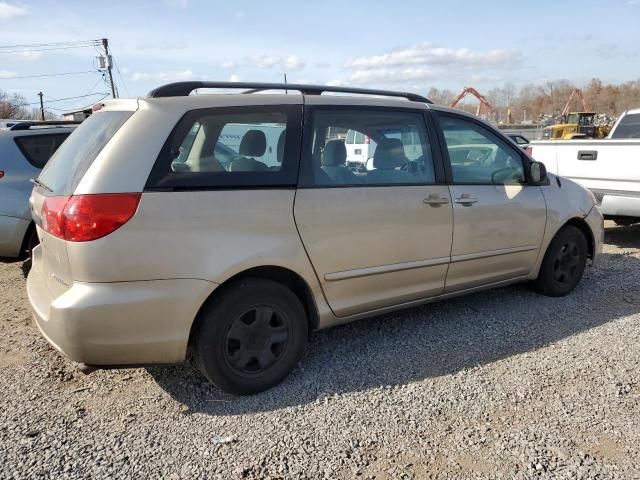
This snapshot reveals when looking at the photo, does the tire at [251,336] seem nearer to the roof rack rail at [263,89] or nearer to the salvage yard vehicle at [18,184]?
the roof rack rail at [263,89]

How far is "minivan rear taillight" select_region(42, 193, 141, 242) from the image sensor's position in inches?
103

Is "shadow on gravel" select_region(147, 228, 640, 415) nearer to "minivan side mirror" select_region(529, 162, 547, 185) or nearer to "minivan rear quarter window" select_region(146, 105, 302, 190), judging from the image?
"minivan side mirror" select_region(529, 162, 547, 185)

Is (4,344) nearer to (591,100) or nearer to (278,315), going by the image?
(278,315)

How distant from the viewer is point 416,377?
3383mm

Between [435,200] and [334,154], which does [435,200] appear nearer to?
[435,200]

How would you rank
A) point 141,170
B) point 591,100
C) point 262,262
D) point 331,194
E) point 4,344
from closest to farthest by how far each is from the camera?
point 141,170
point 262,262
point 331,194
point 4,344
point 591,100

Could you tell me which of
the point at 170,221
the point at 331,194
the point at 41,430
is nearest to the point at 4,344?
the point at 41,430

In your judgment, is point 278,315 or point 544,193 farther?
point 544,193

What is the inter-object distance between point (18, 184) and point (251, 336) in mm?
3397

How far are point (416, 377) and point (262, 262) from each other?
1280 mm

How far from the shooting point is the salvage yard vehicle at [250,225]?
8.87 feet

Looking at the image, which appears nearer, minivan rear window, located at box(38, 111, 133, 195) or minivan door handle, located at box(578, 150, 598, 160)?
minivan rear window, located at box(38, 111, 133, 195)

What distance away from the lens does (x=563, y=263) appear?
4859mm

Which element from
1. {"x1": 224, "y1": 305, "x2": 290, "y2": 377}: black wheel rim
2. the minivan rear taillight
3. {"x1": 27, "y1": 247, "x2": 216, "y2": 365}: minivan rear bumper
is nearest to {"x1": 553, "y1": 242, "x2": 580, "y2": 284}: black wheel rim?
{"x1": 224, "y1": 305, "x2": 290, "y2": 377}: black wheel rim
